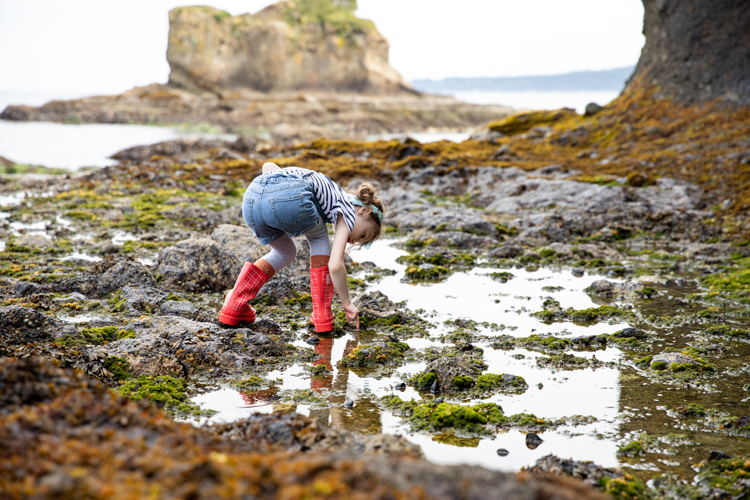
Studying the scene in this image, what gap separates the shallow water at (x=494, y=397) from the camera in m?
3.16

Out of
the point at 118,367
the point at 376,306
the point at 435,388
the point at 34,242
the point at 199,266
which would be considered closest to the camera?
the point at 118,367

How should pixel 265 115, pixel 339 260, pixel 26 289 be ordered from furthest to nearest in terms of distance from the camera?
pixel 265 115 < pixel 26 289 < pixel 339 260

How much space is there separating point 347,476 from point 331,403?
2141 millimetres

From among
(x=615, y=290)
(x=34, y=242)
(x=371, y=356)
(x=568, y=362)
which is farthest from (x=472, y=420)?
(x=34, y=242)

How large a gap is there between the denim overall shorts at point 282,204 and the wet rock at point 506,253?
410cm

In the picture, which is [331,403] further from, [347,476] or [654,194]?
[654,194]

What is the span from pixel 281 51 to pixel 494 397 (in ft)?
301

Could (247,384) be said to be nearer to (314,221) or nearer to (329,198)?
(314,221)

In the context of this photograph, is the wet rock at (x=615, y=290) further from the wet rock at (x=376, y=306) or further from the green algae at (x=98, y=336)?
the green algae at (x=98, y=336)

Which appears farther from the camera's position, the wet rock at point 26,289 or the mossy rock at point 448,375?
the wet rock at point 26,289

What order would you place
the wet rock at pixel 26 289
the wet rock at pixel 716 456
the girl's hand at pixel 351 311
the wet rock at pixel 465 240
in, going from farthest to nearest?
the wet rock at pixel 465 240, the wet rock at pixel 26 289, the girl's hand at pixel 351 311, the wet rock at pixel 716 456

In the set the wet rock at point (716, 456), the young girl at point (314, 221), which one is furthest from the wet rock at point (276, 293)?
the wet rock at point (716, 456)

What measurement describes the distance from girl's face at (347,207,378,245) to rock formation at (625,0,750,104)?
1432 cm

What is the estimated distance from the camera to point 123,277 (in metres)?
5.95
